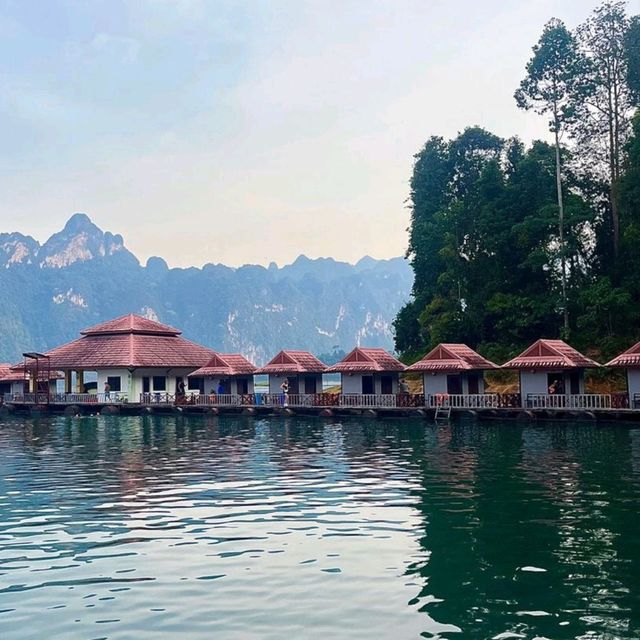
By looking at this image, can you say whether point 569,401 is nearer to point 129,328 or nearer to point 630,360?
point 630,360

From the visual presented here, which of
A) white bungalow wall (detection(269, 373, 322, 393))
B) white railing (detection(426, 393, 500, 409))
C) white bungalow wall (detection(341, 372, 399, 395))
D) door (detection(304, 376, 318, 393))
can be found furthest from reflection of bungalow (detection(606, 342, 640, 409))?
door (detection(304, 376, 318, 393))

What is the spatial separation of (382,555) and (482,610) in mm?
3189

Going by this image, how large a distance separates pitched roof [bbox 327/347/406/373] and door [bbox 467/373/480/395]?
445 cm

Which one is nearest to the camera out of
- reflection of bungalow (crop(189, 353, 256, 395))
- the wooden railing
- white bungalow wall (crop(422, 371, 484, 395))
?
the wooden railing

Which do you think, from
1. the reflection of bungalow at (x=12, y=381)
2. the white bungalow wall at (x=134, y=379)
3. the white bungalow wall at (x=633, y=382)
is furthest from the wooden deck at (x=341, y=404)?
the reflection of bungalow at (x=12, y=381)

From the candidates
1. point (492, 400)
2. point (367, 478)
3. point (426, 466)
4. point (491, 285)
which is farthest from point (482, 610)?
point (491, 285)

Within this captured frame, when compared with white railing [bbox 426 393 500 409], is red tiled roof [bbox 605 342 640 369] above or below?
above

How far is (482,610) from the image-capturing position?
11.0 m

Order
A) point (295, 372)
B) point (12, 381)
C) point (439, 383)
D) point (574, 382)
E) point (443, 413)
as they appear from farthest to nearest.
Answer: point (12, 381)
point (295, 372)
point (439, 383)
point (443, 413)
point (574, 382)

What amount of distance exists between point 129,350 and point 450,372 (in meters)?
27.0

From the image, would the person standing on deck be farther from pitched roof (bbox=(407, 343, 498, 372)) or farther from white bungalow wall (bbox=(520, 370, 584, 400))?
white bungalow wall (bbox=(520, 370, 584, 400))

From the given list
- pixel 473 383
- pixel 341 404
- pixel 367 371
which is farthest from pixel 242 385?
pixel 473 383

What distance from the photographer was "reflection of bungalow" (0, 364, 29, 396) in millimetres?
68006

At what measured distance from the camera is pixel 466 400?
1805 inches
